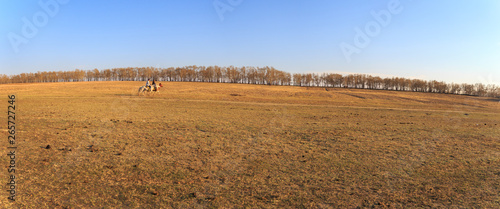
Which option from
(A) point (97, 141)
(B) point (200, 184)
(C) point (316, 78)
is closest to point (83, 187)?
(B) point (200, 184)

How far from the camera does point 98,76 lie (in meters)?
178

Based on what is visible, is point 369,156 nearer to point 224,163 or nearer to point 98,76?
point 224,163

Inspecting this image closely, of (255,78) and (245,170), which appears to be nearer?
(245,170)

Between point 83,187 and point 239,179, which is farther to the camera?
point 239,179

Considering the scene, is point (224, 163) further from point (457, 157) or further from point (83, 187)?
point (457, 157)

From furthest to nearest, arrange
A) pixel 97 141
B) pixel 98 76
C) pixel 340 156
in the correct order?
pixel 98 76 < pixel 97 141 < pixel 340 156

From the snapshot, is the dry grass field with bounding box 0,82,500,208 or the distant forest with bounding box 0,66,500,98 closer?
the dry grass field with bounding box 0,82,500,208

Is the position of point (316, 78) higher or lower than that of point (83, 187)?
higher

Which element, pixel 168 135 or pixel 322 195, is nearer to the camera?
pixel 322 195

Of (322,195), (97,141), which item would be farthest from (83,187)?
(322,195)

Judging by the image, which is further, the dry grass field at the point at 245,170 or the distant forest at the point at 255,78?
the distant forest at the point at 255,78

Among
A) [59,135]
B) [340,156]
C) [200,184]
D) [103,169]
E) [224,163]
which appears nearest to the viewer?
[200,184]

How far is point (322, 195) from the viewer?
5.57 meters

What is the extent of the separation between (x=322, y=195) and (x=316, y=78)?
483 feet
